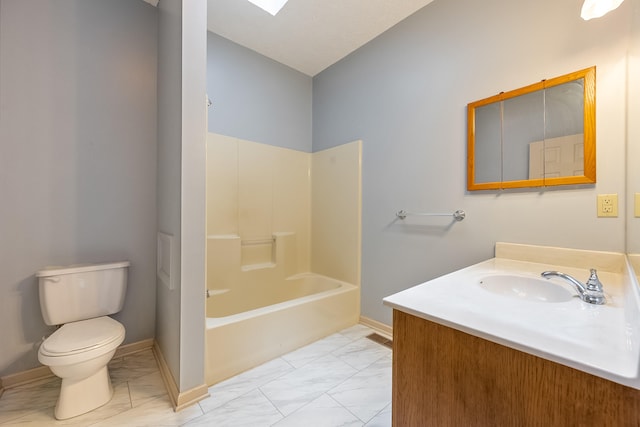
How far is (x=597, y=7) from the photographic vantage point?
1.13 meters

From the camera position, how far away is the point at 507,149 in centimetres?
151

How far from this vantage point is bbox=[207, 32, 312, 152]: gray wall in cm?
226

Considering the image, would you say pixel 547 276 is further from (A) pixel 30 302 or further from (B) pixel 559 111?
(A) pixel 30 302

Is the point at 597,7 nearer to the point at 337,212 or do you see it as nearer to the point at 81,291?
the point at 337,212

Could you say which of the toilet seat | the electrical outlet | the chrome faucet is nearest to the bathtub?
the toilet seat

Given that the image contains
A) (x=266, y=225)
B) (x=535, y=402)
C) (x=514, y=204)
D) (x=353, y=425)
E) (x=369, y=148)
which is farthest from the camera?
(x=266, y=225)

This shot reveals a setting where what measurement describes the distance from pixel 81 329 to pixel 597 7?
3.09 metres

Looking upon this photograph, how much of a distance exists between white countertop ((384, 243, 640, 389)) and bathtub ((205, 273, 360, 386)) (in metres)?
1.17

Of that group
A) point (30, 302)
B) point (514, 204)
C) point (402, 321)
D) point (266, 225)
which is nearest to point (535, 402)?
point (402, 321)

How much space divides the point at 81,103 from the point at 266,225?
1648 mm

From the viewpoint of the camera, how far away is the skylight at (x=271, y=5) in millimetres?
1887

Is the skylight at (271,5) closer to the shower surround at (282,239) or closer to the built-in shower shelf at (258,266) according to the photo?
the shower surround at (282,239)

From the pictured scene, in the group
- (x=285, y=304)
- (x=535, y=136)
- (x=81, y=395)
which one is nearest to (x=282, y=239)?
(x=285, y=304)

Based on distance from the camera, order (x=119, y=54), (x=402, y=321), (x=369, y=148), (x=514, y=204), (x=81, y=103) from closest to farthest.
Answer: (x=402, y=321)
(x=514, y=204)
(x=81, y=103)
(x=119, y=54)
(x=369, y=148)
